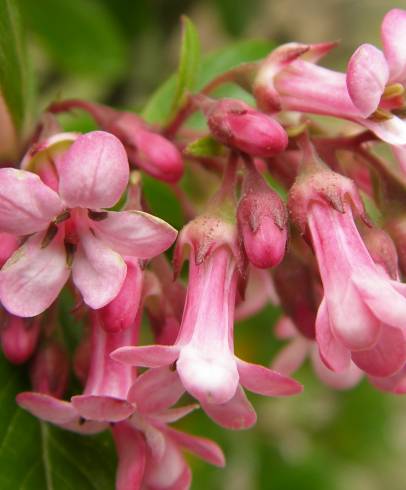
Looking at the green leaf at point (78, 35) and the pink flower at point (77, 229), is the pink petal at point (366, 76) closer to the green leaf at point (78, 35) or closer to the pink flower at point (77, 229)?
the pink flower at point (77, 229)

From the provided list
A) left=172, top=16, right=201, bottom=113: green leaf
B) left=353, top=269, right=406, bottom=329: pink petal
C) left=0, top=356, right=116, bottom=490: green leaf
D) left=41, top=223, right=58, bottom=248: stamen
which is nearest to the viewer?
left=353, top=269, right=406, bottom=329: pink petal

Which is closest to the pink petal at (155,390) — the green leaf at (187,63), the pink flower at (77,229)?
the pink flower at (77,229)

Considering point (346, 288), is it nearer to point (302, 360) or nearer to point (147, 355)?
point (147, 355)

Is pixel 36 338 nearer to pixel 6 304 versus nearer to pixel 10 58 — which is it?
pixel 6 304

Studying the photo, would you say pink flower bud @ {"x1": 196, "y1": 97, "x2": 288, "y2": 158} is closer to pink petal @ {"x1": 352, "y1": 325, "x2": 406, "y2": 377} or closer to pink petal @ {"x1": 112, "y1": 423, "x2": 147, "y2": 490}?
pink petal @ {"x1": 352, "y1": 325, "x2": 406, "y2": 377}

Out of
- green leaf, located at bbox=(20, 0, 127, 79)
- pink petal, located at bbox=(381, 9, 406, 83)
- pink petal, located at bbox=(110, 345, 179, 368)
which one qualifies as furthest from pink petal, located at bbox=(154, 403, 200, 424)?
green leaf, located at bbox=(20, 0, 127, 79)

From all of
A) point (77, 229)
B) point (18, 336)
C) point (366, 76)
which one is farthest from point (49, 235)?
point (366, 76)
